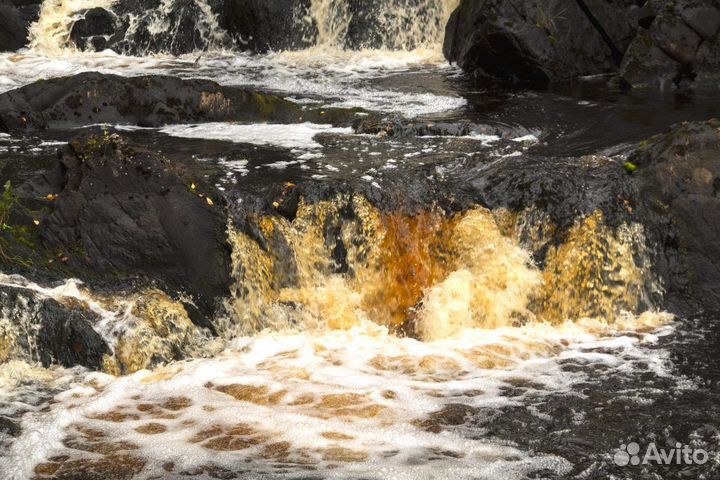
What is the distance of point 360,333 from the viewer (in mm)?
7066

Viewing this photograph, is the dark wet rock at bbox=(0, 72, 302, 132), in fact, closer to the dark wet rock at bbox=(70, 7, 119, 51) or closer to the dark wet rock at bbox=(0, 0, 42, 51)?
the dark wet rock at bbox=(70, 7, 119, 51)

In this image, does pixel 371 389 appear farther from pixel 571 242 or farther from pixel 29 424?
pixel 571 242

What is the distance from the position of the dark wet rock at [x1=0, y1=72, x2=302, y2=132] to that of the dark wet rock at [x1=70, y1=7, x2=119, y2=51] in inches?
270

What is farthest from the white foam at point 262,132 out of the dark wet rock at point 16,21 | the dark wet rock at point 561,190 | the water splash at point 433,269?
the dark wet rock at point 16,21

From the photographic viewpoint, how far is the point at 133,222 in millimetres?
6770

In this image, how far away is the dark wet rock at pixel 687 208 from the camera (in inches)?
297

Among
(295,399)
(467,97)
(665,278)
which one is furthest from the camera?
(467,97)

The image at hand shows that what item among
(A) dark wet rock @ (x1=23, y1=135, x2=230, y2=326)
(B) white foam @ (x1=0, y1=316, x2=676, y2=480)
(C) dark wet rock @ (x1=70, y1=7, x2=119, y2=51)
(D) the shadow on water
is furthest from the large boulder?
(C) dark wet rock @ (x1=70, y1=7, x2=119, y2=51)

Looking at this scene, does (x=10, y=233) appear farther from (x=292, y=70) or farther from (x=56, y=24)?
(x=56, y=24)

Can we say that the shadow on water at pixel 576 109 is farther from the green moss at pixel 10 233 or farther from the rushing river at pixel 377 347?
the green moss at pixel 10 233

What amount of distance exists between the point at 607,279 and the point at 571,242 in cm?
43

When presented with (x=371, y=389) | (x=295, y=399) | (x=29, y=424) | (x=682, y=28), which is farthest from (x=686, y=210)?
(x=682, y=28)
